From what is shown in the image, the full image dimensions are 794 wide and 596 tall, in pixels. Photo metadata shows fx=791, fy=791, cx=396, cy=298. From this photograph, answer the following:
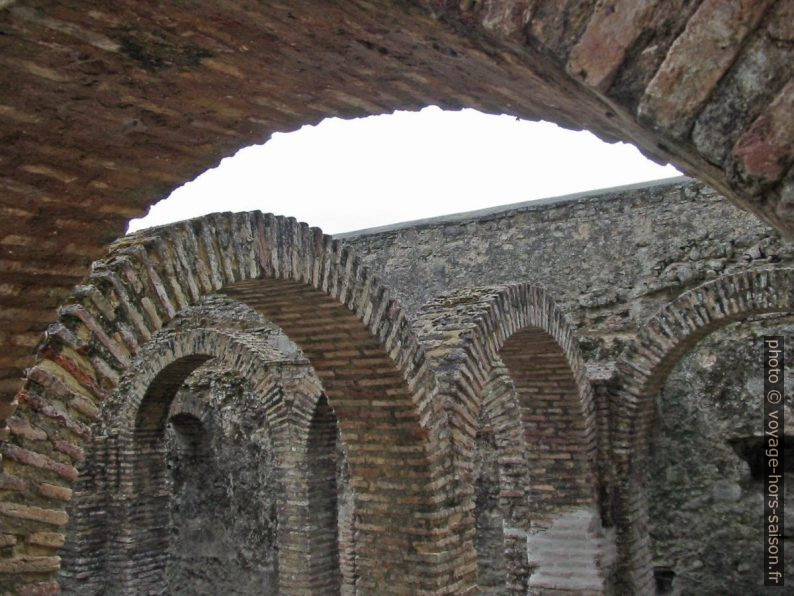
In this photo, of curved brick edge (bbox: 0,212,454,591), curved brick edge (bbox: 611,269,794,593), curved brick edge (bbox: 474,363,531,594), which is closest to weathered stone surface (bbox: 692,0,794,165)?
curved brick edge (bbox: 0,212,454,591)

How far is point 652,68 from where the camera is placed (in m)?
1.47

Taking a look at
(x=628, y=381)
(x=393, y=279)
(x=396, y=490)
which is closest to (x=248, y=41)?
(x=396, y=490)

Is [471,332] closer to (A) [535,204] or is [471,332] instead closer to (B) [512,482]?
(B) [512,482]

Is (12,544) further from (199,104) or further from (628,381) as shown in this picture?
(628,381)

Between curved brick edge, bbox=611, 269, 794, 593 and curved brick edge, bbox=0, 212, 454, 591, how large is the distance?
2.76m

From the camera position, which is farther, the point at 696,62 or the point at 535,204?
the point at 535,204

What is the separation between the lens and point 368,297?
16.3 feet

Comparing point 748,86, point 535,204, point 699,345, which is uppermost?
point 535,204

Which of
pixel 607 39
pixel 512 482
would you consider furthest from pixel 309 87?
pixel 512 482

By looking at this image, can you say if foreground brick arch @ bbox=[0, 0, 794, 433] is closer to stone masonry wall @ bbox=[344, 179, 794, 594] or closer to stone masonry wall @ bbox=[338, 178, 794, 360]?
stone masonry wall @ bbox=[344, 179, 794, 594]

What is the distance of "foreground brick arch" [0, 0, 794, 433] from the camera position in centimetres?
142

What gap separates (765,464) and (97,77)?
26.3ft

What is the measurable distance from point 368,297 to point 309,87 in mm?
2699

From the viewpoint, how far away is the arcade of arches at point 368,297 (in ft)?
5.16
